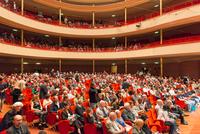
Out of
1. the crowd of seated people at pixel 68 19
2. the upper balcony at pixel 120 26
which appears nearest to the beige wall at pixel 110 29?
the upper balcony at pixel 120 26

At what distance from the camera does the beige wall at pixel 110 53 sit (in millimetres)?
17498

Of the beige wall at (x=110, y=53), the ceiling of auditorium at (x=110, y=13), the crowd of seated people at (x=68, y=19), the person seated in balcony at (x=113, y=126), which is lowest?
the person seated in balcony at (x=113, y=126)

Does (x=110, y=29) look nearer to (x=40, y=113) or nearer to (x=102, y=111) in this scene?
(x=40, y=113)

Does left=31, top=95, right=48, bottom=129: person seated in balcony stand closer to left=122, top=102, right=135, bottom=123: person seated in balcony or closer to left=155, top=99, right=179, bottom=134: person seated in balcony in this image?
left=122, top=102, right=135, bottom=123: person seated in balcony

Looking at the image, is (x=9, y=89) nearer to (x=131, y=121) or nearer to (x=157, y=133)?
(x=131, y=121)

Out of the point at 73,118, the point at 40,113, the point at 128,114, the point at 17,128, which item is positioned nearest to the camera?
the point at 17,128

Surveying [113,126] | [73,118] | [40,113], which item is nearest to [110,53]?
[40,113]

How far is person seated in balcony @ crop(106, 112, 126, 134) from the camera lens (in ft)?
18.9

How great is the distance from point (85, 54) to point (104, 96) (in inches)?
631

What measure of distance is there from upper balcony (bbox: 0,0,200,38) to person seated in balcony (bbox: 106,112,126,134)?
1290cm

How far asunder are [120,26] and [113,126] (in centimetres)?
1889

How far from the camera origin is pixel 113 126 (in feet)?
19.2

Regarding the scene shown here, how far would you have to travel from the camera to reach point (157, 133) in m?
6.25

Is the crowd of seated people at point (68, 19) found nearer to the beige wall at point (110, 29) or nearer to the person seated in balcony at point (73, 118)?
the beige wall at point (110, 29)
